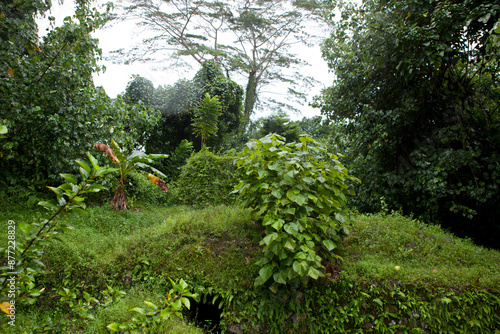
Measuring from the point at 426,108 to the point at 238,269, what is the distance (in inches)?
170

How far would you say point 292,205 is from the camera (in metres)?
2.92

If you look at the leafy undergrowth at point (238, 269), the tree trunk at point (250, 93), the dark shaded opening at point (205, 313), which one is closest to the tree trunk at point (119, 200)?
the leafy undergrowth at point (238, 269)

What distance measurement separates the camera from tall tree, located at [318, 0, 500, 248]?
4.34m

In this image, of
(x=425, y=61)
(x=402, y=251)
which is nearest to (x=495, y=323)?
(x=402, y=251)

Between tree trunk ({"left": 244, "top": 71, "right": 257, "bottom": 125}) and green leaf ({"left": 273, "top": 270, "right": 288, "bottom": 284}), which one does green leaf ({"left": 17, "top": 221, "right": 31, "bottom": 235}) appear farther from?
tree trunk ({"left": 244, "top": 71, "right": 257, "bottom": 125})

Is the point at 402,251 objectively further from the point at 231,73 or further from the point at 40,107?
the point at 231,73

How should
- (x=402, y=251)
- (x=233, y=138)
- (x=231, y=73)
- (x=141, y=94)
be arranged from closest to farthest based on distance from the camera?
→ (x=402, y=251) < (x=141, y=94) < (x=233, y=138) < (x=231, y=73)

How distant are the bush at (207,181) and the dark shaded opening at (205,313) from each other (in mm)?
3263

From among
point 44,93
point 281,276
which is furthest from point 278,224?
point 44,93

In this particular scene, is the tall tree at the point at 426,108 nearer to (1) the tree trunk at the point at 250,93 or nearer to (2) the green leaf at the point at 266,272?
(2) the green leaf at the point at 266,272

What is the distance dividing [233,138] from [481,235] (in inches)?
363

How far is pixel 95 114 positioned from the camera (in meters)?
5.53

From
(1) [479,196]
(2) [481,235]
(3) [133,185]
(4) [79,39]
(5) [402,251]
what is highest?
(4) [79,39]

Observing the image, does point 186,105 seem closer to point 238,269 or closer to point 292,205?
point 238,269
